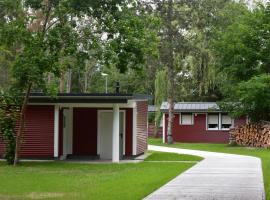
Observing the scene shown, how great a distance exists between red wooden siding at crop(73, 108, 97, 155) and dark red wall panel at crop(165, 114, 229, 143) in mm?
19083

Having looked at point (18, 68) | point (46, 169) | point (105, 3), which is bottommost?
point (46, 169)

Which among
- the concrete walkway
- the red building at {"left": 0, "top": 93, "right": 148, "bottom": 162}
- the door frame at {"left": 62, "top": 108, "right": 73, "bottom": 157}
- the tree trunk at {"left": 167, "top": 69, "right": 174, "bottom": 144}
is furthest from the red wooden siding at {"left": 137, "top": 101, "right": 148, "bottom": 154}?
the tree trunk at {"left": 167, "top": 69, "right": 174, "bottom": 144}

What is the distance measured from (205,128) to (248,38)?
1017 centimetres

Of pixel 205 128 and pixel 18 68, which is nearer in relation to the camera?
pixel 18 68

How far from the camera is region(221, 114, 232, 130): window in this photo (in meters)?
42.9

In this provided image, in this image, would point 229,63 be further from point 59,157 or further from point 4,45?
point 4,45

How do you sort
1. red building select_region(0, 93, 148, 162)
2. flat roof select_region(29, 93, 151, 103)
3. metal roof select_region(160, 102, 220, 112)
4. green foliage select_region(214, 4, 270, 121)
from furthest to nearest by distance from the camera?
1. metal roof select_region(160, 102, 220, 112)
2. green foliage select_region(214, 4, 270, 121)
3. red building select_region(0, 93, 148, 162)
4. flat roof select_region(29, 93, 151, 103)

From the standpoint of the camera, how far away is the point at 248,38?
115 ft

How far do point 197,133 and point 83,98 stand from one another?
72.1 ft

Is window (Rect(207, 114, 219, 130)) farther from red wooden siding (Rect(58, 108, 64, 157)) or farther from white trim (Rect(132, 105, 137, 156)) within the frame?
red wooden siding (Rect(58, 108, 64, 157))

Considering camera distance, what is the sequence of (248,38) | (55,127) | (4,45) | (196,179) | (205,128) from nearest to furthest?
(196,179) → (4,45) → (55,127) → (248,38) → (205,128)

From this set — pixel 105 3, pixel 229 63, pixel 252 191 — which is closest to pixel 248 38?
pixel 229 63

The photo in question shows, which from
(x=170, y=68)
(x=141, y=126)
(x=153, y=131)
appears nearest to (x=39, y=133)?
(x=141, y=126)

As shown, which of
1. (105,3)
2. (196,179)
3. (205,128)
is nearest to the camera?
(196,179)
